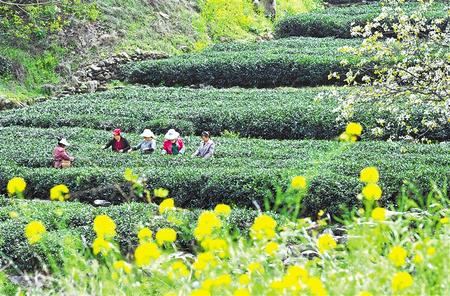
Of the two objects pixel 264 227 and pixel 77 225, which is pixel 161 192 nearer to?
pixel 264 227

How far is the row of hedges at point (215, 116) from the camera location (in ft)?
76.8

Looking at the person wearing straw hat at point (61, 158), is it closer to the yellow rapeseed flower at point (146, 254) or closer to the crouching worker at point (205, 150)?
the crouching worker at point (205, 150)

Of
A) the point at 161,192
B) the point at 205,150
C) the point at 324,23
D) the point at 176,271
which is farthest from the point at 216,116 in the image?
the point at 176,271

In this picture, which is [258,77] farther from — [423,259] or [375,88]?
[423,259]

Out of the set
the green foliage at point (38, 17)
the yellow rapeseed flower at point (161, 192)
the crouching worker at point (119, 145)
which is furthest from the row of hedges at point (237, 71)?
the yellow rapeseed flower at point (161, 192)

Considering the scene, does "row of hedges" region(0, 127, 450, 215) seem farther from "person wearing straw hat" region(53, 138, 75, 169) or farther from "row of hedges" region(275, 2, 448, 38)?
"row of hedges" region(275, 2, 448, 38)

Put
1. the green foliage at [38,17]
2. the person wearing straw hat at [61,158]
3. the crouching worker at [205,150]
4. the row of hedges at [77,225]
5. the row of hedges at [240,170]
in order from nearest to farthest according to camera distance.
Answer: the row of hedges at [77,225]
the row of hedges at [240,170]
the person wearing straw hat at [61,158]
the crouching worker at [205,150]
the green foliage at [38,17]

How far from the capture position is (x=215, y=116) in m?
24.6

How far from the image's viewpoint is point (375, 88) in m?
14.8

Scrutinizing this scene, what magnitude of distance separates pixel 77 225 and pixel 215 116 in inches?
459

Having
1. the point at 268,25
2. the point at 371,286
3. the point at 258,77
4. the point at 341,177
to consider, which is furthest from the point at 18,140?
the point at 268,25

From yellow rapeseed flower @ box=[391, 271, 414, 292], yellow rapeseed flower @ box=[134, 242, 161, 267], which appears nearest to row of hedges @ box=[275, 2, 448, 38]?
yellow rapeseed flower @ box=[134, 242, 161, 267]

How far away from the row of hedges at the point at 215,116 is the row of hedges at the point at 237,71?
15.7ft

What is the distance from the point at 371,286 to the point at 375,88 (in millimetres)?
10912
